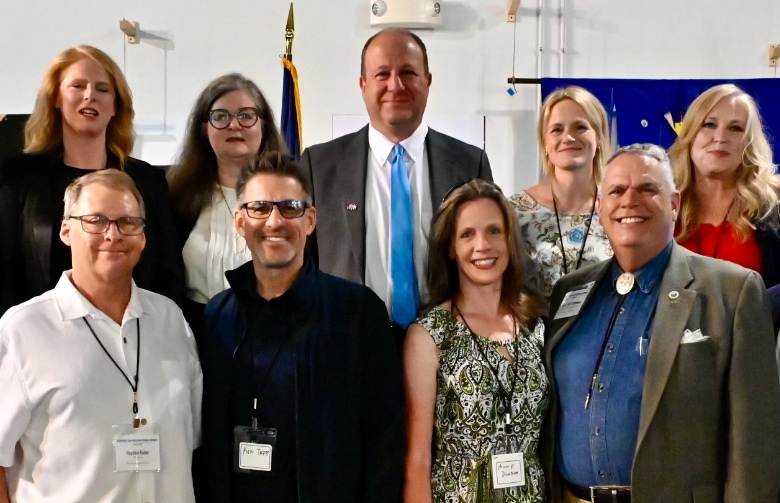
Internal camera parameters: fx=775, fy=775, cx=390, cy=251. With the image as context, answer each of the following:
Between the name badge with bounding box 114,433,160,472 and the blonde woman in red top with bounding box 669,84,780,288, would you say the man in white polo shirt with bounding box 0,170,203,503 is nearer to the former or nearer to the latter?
the name badge with bounding box 114,433,160,472

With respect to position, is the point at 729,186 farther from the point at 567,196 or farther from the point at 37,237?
the point at 37,237

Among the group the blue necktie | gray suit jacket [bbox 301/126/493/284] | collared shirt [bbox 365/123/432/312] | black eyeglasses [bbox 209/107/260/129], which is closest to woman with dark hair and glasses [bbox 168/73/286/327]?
black eyeglasses [bbox 209/107/260/129]

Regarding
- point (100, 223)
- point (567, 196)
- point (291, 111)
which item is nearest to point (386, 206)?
point (567, 196)

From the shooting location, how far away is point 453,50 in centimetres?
577

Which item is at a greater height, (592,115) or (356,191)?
(592,115)

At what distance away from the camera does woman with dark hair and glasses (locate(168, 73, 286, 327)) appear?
9.43ft

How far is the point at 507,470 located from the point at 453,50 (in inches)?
160

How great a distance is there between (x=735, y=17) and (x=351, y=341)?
4.86 metres

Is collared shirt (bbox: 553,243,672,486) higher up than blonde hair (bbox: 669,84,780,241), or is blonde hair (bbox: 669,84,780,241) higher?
blonde hair (bbox: 669,84,780,241)

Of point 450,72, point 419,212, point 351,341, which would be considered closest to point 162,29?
point 450,72

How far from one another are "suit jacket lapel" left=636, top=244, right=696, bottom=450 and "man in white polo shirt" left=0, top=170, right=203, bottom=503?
1314 millimetres

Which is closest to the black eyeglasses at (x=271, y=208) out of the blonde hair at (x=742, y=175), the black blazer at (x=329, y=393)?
the black blazer at (x=329, y=393)

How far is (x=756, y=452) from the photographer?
6.86ft

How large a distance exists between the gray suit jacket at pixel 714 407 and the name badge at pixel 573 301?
302 mm
